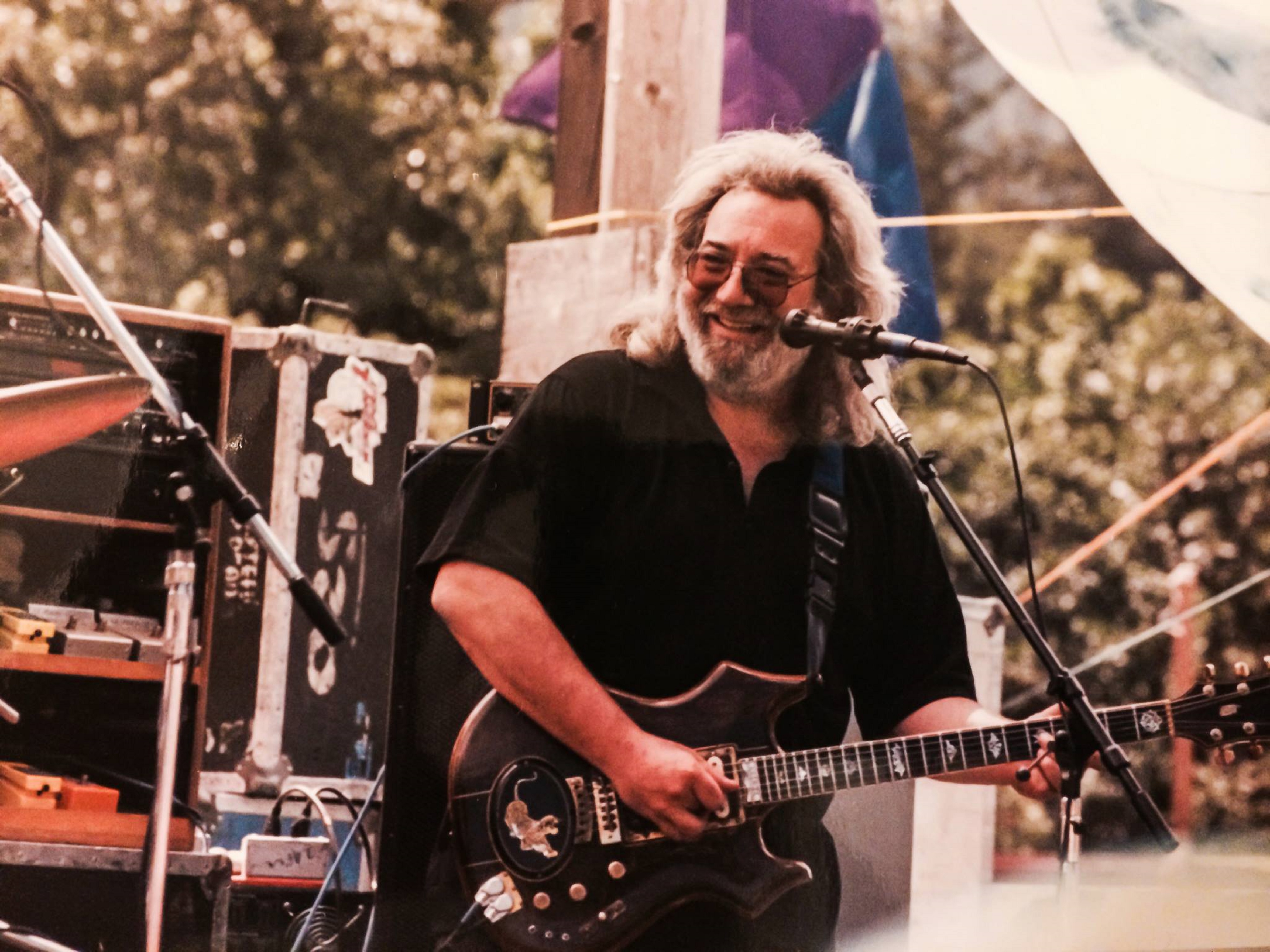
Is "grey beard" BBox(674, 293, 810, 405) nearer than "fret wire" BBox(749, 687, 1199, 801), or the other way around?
"fret wire" BBox(749, 687, 1199, 801)

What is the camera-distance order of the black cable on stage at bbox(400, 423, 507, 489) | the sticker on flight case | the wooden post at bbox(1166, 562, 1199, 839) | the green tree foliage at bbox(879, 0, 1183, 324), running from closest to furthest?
the black cable on stage at bbox(400, 423, 507, 489) < the sticker on flight case < the wooden post at bbox(1166, 562, 1199, 839) < the green tree foliage at bbox(879, 0, 1183, 324)

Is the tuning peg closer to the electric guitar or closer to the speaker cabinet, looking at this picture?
the electric guitar

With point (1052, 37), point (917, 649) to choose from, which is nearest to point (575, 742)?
point (917, 649)

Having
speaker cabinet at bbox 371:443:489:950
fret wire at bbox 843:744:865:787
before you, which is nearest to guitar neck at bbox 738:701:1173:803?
fret wire at bbox 843:744:865:787

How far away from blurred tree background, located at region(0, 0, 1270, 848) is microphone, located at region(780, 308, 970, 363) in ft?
2.20

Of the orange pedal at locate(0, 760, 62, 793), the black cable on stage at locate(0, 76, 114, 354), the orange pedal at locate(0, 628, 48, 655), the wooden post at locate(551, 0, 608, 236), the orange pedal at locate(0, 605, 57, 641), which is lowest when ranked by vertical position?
the orange pedal at locate(0, 760, 62, 793)

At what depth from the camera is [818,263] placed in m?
2.35

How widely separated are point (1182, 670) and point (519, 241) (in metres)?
1.46

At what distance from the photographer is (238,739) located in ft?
7.95

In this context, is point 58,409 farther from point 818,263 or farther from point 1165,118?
point 1165,118

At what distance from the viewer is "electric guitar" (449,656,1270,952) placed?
197 centimetres

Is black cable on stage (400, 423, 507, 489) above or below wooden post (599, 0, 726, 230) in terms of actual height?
below

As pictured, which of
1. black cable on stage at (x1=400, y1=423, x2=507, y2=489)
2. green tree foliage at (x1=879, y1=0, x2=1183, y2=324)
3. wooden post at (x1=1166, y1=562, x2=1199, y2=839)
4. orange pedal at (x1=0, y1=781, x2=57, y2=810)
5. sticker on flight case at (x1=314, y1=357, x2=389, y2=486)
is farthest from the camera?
green tree foliage at (x1=879, y1=0, x2=1183, y2=324)

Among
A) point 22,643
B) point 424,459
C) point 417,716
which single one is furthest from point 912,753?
point 22,643
